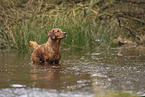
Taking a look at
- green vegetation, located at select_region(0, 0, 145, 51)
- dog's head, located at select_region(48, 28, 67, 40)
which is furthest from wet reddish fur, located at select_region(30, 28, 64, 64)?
green vegetation, located at select_region(0, 0, 145, 51)

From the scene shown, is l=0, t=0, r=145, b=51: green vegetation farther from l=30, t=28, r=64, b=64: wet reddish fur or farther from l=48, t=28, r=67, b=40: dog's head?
l=48, t=28, r=67, b=40: dog's head

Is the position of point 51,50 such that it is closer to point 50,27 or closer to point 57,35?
point 57,35

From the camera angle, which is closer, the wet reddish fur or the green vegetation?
the wet reddish fur

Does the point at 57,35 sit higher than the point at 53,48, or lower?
higher

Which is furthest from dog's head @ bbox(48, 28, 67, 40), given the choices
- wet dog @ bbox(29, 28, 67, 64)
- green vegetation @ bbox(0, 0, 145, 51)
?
green vegetation @ bbox(0, 0, 145, 51)

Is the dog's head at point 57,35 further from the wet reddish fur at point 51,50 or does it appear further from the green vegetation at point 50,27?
the green vegetation at point 50,27

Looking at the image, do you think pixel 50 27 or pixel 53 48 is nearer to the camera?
pixel 53 48

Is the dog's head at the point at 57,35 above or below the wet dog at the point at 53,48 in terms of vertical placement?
above

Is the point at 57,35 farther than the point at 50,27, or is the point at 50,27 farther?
the point at 50,27

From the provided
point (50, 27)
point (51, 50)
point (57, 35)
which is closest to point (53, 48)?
point (51, 50)

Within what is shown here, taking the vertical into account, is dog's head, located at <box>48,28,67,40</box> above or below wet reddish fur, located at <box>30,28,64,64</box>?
above


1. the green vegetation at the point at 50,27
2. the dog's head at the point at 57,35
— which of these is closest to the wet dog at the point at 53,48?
the dog's head at the point at 57,35

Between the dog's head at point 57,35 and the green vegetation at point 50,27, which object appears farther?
the green vegetation at point 50,27

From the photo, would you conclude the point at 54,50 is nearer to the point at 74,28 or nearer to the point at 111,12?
the point at 74,28
